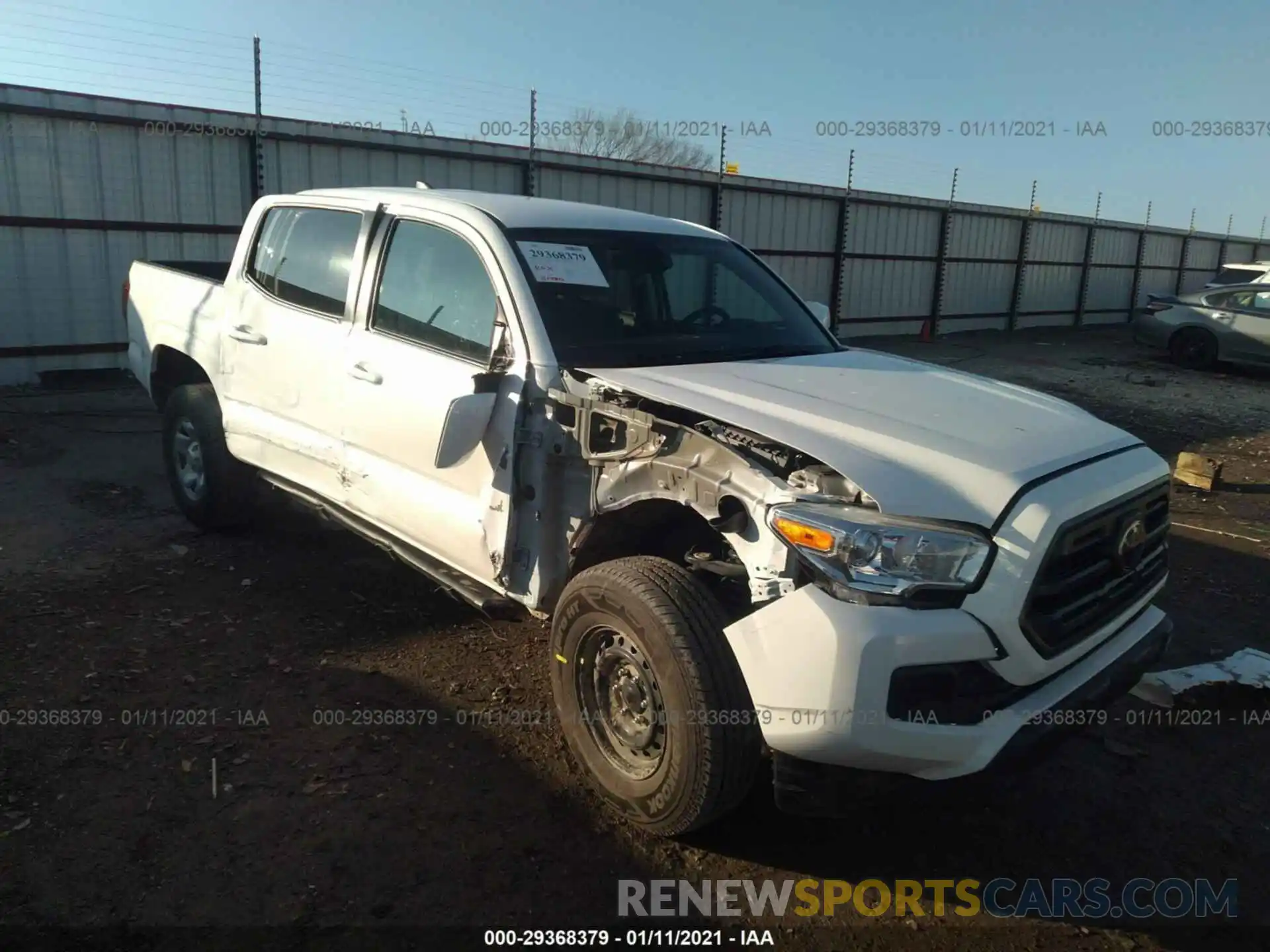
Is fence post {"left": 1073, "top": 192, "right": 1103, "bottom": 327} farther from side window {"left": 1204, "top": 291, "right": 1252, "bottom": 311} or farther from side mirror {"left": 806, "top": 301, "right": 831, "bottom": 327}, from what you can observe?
side mirror {"left": 806, "top": 301, "right": 831, "bottom": 327}

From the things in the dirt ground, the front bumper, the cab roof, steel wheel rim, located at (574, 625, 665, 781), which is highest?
the cab roof

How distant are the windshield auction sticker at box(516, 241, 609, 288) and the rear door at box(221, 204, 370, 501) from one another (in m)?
1.01

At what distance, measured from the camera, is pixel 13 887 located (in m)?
2.67

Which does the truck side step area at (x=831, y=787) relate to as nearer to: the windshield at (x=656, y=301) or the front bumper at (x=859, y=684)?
the front bumper at (x=859, y=684)

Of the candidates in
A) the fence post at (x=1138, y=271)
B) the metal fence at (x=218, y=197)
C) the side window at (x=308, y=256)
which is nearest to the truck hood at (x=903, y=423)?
the side window at (x=308, y=256)

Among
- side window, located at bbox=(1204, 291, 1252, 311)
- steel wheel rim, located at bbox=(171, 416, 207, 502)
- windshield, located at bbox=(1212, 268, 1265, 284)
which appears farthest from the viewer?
windshield, located at bbox=(1212, 268, 1265, 284)

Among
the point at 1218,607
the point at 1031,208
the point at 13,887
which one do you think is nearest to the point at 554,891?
the point at 13,887

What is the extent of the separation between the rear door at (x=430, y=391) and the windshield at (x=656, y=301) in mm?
214

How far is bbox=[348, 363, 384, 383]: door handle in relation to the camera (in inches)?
157

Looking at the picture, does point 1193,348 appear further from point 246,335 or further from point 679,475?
point 679,475

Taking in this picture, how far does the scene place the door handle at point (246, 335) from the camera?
15.8 feet

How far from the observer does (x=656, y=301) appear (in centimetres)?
404

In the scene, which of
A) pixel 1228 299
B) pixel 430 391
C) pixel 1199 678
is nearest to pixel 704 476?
pixel 430 391

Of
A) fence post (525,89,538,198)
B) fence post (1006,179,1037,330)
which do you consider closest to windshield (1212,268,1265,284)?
fence post (1006,179,1037,330)
